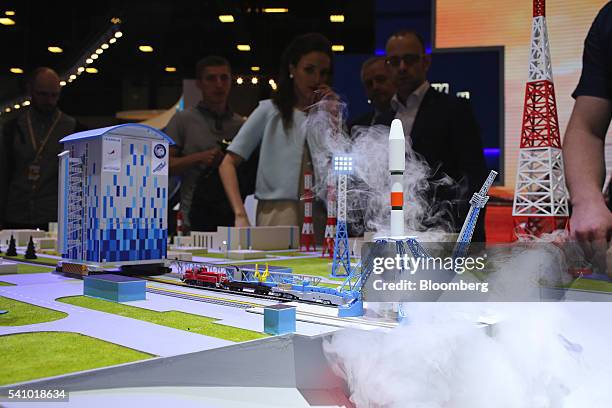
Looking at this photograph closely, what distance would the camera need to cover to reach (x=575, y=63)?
13.1 meters

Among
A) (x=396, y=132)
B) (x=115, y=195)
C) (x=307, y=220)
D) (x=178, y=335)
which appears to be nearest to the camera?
(x=178, y=335)

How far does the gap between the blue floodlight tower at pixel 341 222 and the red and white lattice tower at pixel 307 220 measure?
432cm

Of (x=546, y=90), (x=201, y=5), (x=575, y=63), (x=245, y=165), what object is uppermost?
(x=201, y=5)

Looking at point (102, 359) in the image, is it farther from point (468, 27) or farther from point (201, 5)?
point (201, 5)

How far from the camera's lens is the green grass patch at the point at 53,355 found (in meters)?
4.21

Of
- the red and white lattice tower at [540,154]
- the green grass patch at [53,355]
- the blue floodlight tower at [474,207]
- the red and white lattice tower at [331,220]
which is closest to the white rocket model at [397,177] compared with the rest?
the blue floodlight tower at [474,207]

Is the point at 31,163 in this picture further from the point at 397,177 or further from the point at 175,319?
the point at 397,177

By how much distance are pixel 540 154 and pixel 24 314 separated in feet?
34.1

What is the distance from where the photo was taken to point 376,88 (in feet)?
51.7

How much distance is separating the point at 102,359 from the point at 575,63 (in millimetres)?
12438

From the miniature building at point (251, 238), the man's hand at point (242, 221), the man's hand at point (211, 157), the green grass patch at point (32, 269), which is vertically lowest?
the green grass patch at point (32, 269)

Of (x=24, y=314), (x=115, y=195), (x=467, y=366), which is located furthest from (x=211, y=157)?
(x=467, y=366)

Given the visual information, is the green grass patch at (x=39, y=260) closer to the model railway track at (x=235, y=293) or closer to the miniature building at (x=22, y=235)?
the miniature building at (x=22, y=235)

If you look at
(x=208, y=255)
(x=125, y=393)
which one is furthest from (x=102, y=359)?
(x=208, y=255)
